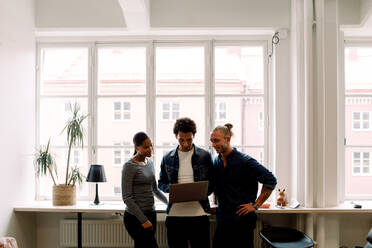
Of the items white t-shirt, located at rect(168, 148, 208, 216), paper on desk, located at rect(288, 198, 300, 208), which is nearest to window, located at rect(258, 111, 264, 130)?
paper on desk, located at rect(288, 198, 300, 208)

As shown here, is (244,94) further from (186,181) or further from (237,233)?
(237,233)

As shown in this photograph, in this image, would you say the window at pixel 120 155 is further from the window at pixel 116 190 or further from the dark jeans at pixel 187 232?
the dark jeans at pixel 187 232

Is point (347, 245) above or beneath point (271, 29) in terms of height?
beneath

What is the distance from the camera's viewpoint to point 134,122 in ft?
15.8

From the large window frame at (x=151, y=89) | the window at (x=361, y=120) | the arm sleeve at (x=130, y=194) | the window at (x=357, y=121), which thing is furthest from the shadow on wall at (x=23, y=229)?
the window at (x=361, y=120)

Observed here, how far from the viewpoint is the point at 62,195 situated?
434 centimetres

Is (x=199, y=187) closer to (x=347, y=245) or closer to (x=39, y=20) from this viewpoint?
(x=347, y=245)

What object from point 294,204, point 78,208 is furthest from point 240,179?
point 78,208

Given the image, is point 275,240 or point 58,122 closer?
point 275,240

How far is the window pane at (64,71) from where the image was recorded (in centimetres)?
488

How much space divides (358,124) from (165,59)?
8.41 ft

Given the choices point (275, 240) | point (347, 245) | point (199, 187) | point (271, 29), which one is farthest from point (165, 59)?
point (347, 245)

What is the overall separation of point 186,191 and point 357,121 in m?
2.76

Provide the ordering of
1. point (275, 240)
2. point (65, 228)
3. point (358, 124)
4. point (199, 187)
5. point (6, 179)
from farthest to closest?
1. point (358, 124)
2. point (65, 228)
3. point (6, 179)
4. point (275, 240)
5. point (199, 187)
